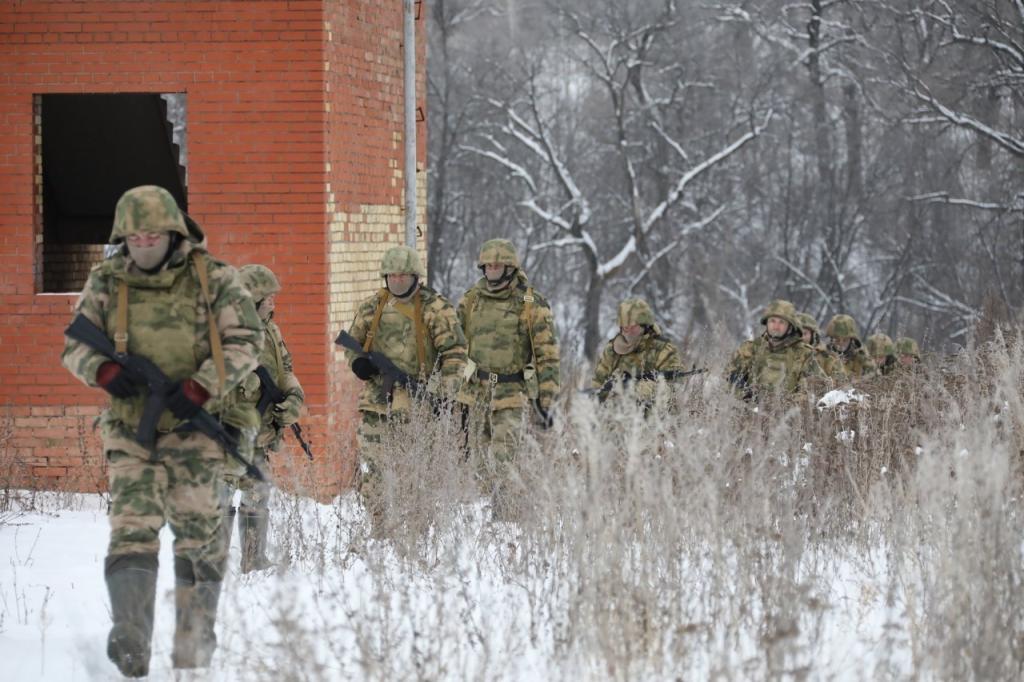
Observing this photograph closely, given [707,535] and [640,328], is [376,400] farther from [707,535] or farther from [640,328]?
[707,535]

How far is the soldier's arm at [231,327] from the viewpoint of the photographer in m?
4.88

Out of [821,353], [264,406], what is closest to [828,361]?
[821,353]

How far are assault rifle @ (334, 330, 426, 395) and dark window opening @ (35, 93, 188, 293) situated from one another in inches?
219

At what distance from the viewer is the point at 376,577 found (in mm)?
4613

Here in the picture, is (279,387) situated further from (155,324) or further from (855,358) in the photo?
(855,358)

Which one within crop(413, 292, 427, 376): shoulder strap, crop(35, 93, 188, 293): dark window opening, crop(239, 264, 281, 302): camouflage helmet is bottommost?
crop(413, 292, 427, 376): shoulder strap

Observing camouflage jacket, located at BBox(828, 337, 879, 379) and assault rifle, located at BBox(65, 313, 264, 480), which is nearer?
assault rifle, located at BBox(65, 313, 264, 480)

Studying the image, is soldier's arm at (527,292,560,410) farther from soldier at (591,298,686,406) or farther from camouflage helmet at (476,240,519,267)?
soldier at (591,298,686,406)

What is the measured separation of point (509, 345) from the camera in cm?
895

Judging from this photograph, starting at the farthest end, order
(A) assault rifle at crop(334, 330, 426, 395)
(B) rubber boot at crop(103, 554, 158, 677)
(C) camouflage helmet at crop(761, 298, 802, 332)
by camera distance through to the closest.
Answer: (C) camouflage helmet at crop(761, 298, 802, 332), (A) assault rifle at crop(334, 330, 426, 395), (B) rubber boot at crop(103, 554, 158, 677)

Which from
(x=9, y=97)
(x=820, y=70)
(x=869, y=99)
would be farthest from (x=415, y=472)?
(x=820, y=70)

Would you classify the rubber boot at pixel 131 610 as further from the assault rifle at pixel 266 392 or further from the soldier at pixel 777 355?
the soldier at pixel 777 355

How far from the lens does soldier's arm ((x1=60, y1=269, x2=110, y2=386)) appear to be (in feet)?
15.6

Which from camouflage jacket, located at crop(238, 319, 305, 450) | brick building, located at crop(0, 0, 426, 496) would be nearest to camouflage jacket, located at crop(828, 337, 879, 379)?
brick building, located at crop(0, 0, 426, 496)
